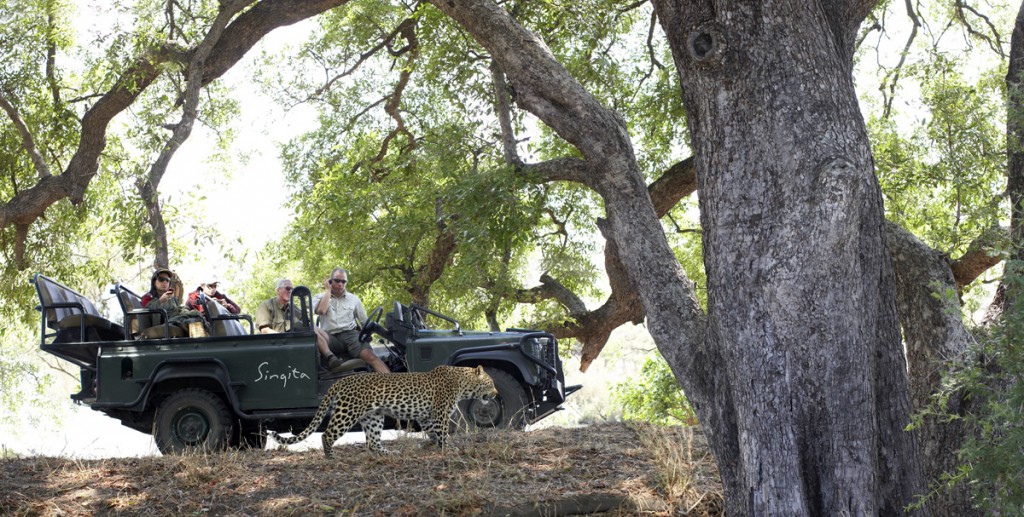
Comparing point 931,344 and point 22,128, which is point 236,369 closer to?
point 931,344

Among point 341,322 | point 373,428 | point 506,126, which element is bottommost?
point 373,428

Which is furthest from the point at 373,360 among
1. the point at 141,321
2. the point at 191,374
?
the point at 141,321

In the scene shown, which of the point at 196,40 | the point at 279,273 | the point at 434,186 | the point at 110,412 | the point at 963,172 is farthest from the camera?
the point at 279,273

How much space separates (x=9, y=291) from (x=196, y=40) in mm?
5074

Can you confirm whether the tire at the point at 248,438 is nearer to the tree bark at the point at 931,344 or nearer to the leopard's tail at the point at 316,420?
the leopard's tail at the point at 316,420

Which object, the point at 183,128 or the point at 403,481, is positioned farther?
the point at 183,128

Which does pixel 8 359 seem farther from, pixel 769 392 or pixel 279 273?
pixel 769 392

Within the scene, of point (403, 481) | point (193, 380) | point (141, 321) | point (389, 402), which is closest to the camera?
point (403, 481)

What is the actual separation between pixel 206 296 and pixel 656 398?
1113 cm

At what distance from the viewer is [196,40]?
576 inches

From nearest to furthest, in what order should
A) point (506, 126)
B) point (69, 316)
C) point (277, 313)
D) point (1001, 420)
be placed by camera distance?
point (1001, 420) < point (69, 316) < point (277, 313) < point (506, 126)

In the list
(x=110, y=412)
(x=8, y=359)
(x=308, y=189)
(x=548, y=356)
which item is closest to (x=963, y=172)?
(x=548, y=356)

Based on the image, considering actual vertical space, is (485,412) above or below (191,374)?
below

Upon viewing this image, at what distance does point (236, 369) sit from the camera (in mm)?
9812
